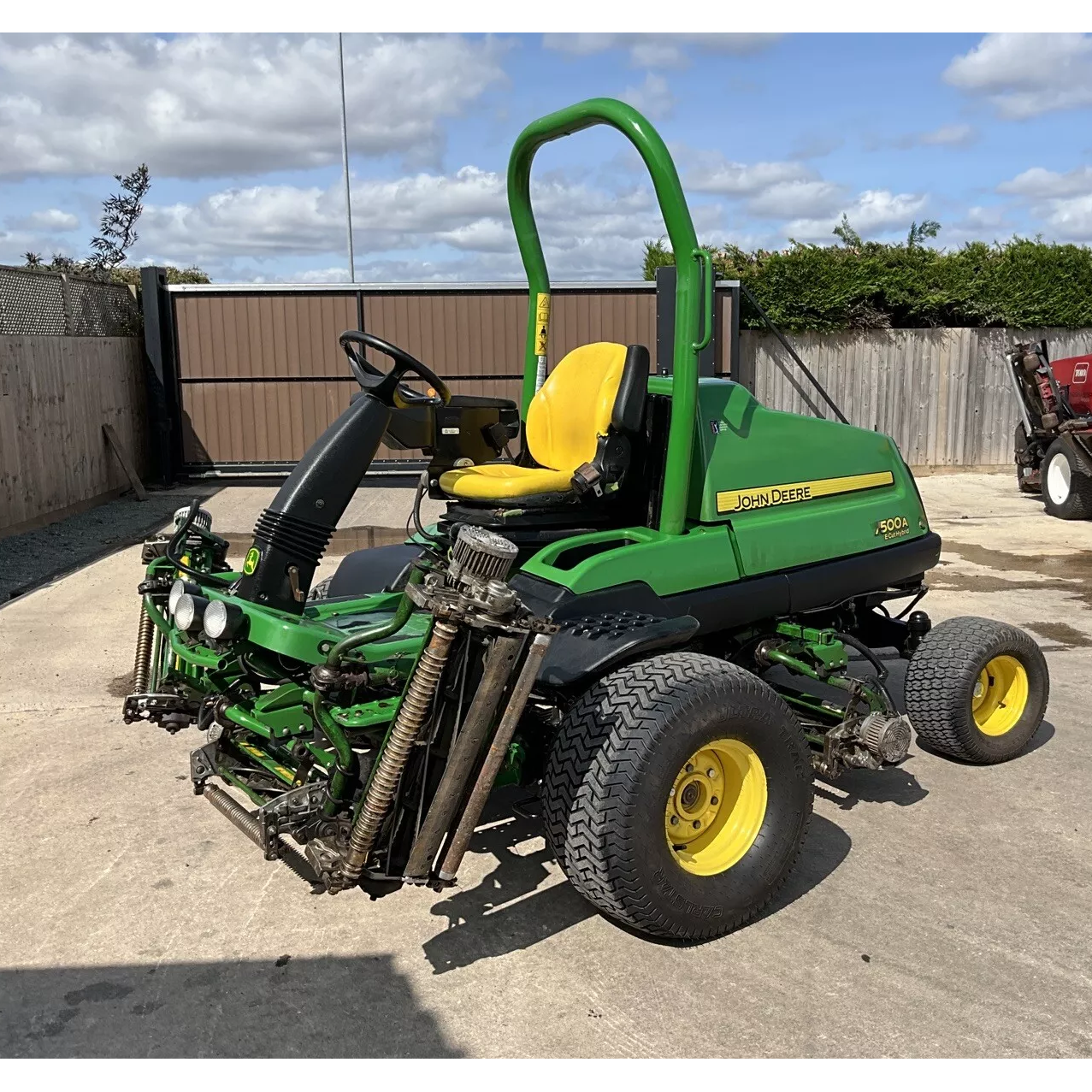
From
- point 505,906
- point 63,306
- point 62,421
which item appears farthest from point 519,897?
point 63,306

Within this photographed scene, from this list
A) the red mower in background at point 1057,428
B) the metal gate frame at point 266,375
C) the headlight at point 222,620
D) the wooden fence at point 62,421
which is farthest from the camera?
the metal gate frame at point 266,375

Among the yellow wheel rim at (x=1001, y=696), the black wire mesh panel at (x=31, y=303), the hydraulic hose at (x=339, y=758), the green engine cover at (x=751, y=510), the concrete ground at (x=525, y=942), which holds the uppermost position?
the black wire mesh panel at (x=31, y=303)

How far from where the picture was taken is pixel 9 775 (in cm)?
409

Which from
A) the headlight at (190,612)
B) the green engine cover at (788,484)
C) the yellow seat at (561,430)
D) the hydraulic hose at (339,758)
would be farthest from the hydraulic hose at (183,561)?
the green engine cover at (788,484)

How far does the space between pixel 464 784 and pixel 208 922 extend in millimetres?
984

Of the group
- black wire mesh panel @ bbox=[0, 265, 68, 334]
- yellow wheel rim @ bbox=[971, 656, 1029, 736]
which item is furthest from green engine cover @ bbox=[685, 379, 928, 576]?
black wire mesh panel @ bbox=[0, 265, 68, 334]

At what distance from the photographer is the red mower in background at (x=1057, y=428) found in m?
10.1

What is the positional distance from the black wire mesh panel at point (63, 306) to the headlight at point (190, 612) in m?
7.62

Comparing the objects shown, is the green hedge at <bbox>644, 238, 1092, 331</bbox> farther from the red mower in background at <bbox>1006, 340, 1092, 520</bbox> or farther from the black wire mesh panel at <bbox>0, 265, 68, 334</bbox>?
the black wire mesh panel at <bbox>0, 265, 68, 334</bbox>

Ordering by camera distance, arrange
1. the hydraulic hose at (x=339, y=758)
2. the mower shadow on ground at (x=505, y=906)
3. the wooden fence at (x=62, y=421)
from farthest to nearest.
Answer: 1. the wooden fence at (x=62, y=421)
2. the mower shadow on ground at (x=505, y=906)
3. the hydraulic hose at (x=339, y=758)

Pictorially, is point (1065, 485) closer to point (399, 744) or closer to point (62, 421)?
point (399, 744)

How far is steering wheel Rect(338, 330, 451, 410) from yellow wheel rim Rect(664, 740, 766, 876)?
5.67 feet

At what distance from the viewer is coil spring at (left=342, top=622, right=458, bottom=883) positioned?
258 centimetres

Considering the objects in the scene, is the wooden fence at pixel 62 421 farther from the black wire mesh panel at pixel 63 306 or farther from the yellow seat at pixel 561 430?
the yellow seat at pixel 561 430
